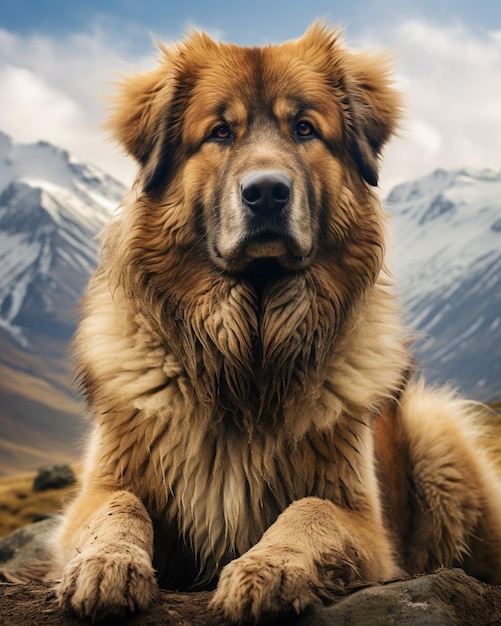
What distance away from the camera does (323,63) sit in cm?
532

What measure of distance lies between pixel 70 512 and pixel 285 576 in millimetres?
1836

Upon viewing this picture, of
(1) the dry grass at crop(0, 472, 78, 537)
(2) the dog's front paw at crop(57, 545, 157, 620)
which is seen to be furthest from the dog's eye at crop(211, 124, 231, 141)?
(1) the dry grass at crop(0, 472, 78, 537)

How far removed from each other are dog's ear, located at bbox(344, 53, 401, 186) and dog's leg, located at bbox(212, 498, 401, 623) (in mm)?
2288

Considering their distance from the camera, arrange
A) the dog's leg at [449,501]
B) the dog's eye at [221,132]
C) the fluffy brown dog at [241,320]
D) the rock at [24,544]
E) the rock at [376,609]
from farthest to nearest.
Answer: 1. the rock at [24,544]
2. the dog's leg at [449,501]
3. the dog's eye at [221,132]
4. the fluffy brown dog at [241,320]
5. the rock at [376,609]

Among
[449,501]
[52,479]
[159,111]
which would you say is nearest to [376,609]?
[449,501]

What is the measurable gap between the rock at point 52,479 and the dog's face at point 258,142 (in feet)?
77.8

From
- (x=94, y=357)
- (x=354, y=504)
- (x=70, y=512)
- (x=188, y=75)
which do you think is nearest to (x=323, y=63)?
(x=188, y=75)

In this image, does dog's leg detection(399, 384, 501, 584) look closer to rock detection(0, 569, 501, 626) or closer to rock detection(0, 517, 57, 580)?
rock detection(0, 569, 501, 626)

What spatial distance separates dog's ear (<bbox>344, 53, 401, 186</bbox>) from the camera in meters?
5.27

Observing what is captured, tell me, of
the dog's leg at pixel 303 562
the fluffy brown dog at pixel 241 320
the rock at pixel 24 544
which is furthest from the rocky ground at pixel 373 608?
the rock at pixel 24 544

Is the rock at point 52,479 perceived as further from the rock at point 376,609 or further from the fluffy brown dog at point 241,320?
the rock at point 376,609

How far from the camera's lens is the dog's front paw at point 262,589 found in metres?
→ 3.22

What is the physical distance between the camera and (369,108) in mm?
5469

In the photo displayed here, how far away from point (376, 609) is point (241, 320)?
2.07 m
